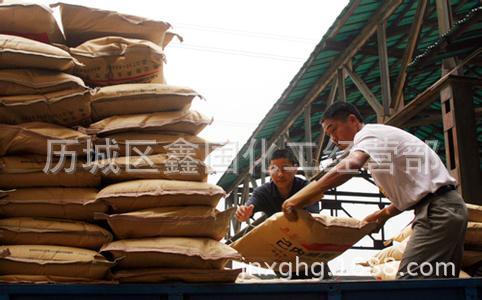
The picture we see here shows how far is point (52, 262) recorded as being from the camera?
295 centimetres

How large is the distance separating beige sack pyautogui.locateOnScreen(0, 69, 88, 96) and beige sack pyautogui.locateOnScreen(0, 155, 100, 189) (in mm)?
357

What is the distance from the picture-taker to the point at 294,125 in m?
11.6

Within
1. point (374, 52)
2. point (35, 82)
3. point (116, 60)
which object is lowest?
point (35, 82)

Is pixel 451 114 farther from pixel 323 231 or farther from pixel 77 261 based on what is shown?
pixel 77 261

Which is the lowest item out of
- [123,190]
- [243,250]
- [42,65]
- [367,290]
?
[367,290]

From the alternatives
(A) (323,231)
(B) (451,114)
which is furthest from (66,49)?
(B) (451,114)

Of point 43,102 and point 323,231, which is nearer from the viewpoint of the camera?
point 43,102

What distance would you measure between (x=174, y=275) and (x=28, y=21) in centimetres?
167

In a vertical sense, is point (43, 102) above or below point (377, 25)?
below

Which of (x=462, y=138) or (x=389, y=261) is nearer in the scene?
(x=389, y=261)

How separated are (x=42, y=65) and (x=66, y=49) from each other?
0.26m

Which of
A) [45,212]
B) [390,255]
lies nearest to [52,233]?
[45,212]

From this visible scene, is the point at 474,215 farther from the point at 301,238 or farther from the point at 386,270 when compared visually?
the point at 301,238

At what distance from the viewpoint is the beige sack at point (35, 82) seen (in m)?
3.23
